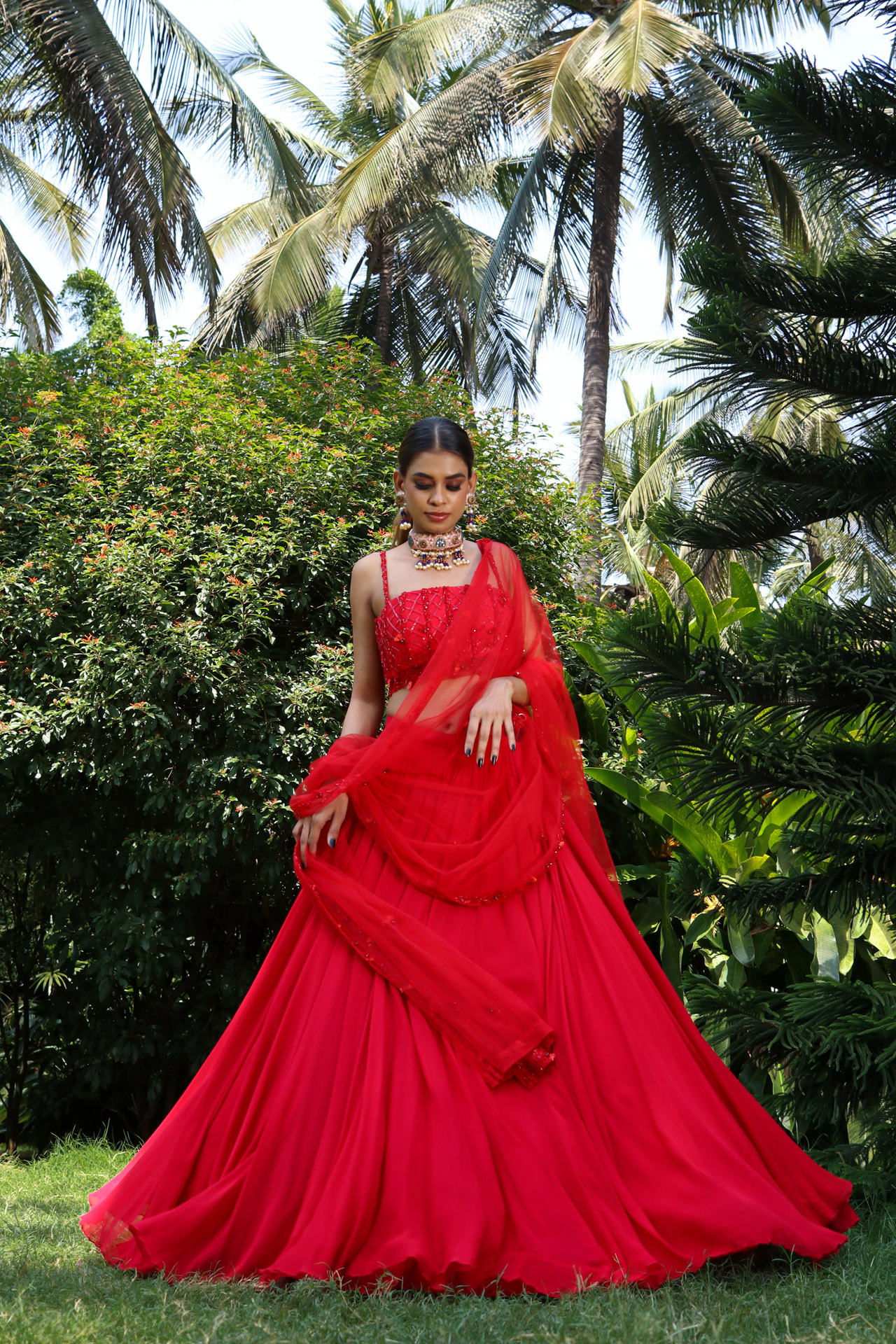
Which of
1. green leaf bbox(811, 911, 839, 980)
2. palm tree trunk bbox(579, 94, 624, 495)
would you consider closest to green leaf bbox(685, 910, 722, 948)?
green leaf bbox(811, 911, 839, 980)

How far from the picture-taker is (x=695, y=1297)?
6.39ft

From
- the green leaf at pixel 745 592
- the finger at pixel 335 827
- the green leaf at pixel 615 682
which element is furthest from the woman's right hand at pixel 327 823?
the green leaf at pixel 745 592

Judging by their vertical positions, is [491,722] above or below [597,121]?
below

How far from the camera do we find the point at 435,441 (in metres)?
2.66

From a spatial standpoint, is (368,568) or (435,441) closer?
(435,441)

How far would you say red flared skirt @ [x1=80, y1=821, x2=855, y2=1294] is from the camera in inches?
79.8

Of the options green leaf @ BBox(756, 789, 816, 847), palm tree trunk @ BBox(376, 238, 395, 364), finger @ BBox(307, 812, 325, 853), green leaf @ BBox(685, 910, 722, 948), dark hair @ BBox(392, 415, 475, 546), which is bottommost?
green leaf @ BBox(685, 910, 722, 948)

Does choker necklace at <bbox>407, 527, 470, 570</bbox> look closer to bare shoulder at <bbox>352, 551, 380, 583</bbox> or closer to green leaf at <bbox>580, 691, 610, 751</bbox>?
bare shoulder at <bbox>352, 551, 380, 583</bbox>

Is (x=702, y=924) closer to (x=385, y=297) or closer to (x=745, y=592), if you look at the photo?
(x=745, y=592)

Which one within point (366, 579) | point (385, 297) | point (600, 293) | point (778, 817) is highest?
point (385, 297)

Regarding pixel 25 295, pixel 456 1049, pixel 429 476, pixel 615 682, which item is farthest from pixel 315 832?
pixel 25 295

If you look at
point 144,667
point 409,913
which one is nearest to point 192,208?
point 144,667

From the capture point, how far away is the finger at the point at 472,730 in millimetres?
2424

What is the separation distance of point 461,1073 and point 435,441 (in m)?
1.45
